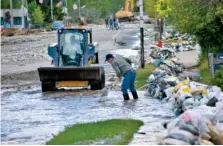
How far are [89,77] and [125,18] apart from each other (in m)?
97.1

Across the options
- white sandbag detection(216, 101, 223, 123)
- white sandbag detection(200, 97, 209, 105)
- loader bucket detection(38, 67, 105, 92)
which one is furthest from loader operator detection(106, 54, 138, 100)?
white sandbag detection(216, 101, 223, 123)

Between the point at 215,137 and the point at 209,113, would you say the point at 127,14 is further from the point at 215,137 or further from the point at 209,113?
the point at 215,137

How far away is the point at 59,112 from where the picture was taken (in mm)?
20812

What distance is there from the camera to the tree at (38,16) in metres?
111

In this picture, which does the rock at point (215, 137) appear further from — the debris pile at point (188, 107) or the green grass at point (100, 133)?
the green grass at point (100, 133)

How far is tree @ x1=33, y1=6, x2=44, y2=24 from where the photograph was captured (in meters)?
111

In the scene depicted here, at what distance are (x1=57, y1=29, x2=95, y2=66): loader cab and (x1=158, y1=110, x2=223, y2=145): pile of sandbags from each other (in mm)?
16405

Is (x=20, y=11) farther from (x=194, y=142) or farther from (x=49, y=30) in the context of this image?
(x=194, y=142)

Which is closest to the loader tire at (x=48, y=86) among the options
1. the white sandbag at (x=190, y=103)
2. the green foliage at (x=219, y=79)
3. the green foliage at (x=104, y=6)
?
the green foliage at (x=219, y=79)

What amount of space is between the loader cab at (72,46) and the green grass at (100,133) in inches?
452

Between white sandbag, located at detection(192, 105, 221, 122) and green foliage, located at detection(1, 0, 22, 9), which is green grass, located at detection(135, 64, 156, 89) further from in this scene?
green foliage, located at detection(1, 0, 22, 9)

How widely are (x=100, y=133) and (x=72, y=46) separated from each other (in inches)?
547

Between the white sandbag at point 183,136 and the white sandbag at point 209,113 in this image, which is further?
the white sandbag at point 209,113

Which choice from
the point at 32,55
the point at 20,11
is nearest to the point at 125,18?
the point at 20,11
